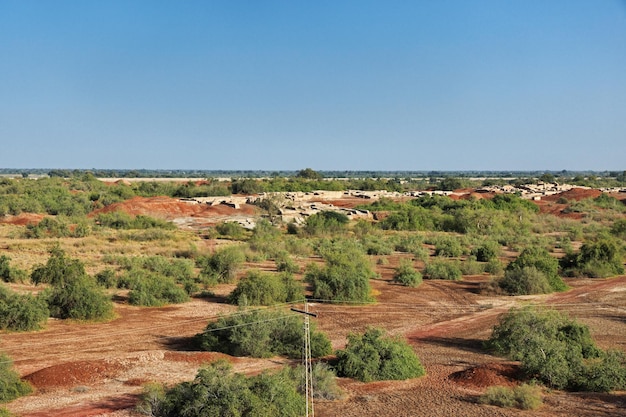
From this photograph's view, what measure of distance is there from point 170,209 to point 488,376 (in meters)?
63.1

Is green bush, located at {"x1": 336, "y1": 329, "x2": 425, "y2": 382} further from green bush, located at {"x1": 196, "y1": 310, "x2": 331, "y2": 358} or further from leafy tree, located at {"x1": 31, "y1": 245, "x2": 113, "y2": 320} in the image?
leafy tree, located at {"x1": 31, "y1": 245, "x2": 113, "y2": 320}

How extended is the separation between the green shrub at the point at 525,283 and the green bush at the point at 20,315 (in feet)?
74.8

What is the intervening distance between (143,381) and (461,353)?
10.9m

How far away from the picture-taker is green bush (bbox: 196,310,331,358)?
21.8 meters

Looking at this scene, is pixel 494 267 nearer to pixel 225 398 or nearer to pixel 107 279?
pixel 107 279

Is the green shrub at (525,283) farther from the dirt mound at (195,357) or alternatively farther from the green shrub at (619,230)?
the green shrub at (619,230)

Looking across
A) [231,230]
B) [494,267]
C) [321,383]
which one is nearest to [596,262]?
[494,267]

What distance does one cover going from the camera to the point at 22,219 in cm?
6412

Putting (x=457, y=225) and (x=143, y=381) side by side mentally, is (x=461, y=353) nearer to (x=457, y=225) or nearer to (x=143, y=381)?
(x=143, y=381)

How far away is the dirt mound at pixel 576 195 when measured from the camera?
3772 inches

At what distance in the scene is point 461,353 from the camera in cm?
2239

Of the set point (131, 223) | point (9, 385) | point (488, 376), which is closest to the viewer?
point (9, 385)

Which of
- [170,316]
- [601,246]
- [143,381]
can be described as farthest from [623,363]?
[601,246]

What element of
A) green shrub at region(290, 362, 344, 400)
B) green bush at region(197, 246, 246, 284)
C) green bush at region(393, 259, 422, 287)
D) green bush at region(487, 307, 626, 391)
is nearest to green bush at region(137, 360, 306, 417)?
green shrub at region(290, 362, 344, 400)
